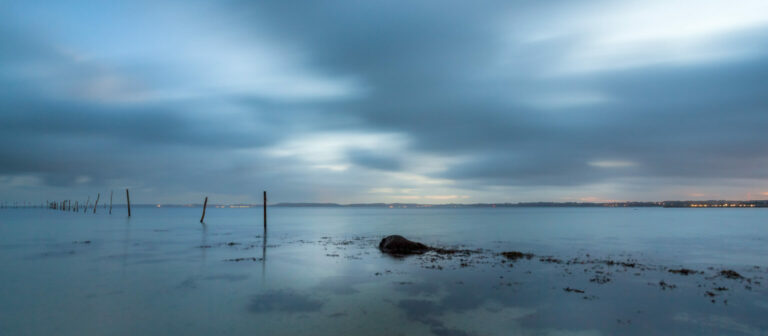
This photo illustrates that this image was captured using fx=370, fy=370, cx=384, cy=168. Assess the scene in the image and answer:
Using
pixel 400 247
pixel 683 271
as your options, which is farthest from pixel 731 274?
pixel 400 247

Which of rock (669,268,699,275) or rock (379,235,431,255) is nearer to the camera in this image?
rock (669,268,699,275)

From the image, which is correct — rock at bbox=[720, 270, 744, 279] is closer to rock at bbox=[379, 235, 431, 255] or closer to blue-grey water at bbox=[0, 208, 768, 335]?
blue-grey water at bbox=[0, 208, 768, 335]

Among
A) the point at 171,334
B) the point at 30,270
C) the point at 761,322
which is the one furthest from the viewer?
the point at 30,270

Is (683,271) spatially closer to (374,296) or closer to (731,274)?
(731,274)

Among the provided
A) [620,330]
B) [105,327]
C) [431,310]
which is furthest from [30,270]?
[620,330]

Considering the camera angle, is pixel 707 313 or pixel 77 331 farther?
pixel 707 313

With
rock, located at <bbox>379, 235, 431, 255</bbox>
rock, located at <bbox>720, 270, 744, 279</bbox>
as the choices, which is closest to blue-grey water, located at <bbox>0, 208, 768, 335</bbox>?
rock, located at <bbox>720, 270, 744, 279</bbox>

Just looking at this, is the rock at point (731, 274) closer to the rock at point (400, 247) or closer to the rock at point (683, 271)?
the rock at point (683, 271)

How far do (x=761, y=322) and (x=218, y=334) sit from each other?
Answer: 1681 centimetres

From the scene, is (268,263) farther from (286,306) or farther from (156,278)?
(286,306)

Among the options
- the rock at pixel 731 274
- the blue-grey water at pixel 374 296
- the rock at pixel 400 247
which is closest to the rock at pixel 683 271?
the blue-grey water at pixel 374 296

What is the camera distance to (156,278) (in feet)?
59.8

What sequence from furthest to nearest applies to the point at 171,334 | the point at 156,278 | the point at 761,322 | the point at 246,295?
the point at 156,278, the point at 246,295, the point at 761,322, the point at 171,334

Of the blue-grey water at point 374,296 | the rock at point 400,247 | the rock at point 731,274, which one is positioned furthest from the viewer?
the rock at point 400,247
